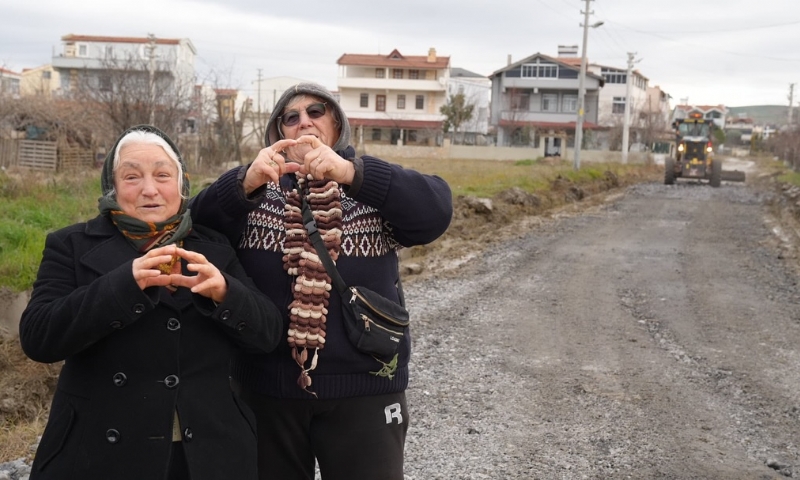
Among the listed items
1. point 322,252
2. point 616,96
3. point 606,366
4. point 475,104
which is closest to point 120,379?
point 322,252

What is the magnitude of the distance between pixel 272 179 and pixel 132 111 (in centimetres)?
1748

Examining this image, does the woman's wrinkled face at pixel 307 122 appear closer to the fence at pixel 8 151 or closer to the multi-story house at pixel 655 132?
the fence at pixel 8 151

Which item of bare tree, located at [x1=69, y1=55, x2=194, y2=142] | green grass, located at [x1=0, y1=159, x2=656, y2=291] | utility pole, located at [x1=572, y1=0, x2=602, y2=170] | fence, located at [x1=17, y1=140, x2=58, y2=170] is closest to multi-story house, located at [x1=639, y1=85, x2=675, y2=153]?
utility pole, located at [x1=572, y1=0, x2=602, y2=170]

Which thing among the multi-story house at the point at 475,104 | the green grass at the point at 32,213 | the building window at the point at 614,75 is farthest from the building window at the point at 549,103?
the green grass at the point at 32,213

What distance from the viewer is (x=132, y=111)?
18734 millimetres

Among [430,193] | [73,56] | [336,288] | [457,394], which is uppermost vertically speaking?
[73,56]

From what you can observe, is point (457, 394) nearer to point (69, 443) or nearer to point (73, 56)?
point (69, 443)

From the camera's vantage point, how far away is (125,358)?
2.23 metres

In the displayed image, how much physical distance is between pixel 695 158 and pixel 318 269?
31227 mm

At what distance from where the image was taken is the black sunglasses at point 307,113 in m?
2.63

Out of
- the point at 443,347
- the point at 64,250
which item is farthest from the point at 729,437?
the point at 64,250

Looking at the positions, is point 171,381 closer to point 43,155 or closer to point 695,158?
point 43,155

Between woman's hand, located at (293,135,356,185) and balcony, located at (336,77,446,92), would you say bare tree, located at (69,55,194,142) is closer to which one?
woman's hand, located at (293,135,356,185)

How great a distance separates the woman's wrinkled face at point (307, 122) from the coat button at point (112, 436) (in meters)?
1.04
